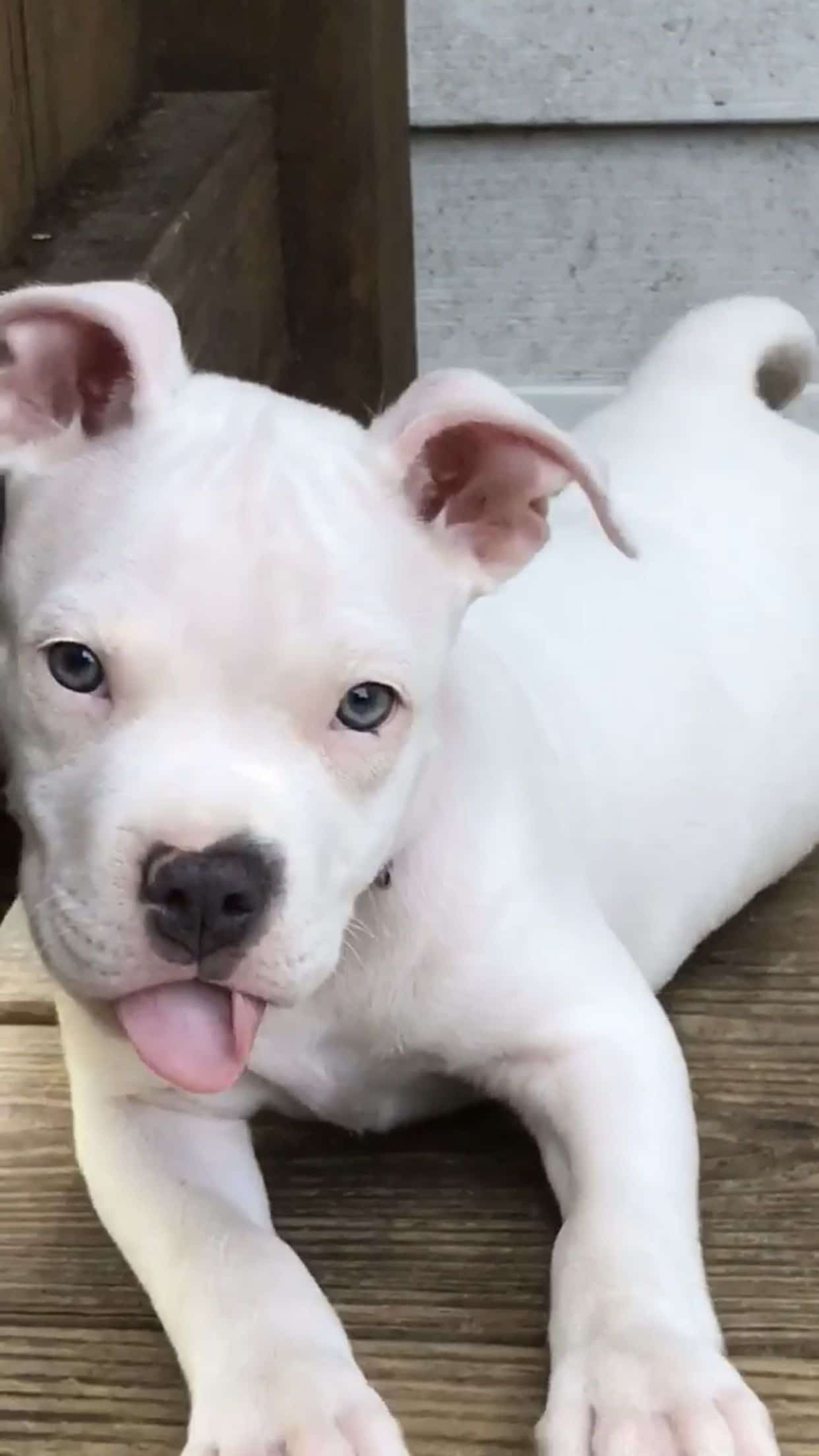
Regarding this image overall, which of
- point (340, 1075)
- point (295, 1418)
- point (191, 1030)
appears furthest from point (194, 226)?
point (295, 1418)

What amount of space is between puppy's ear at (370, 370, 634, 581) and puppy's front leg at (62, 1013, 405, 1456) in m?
0.50

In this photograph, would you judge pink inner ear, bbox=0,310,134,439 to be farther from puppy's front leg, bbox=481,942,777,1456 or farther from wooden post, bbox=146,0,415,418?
wooden post, bbox=146,0,415,418

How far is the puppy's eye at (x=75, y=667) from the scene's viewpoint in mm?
1238

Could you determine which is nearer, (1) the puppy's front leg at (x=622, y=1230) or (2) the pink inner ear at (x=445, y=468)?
(1) the puppy's front leg at (x=622, y=1230)

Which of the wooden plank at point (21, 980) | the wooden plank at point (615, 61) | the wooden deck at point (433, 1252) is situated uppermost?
the wooden plank at point (615, 61)

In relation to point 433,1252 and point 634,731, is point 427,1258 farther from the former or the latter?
point 634,731

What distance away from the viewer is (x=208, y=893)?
1.19 meters

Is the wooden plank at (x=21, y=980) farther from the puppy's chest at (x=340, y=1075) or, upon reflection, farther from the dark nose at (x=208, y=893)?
the dark nose at (x=208, y=893)

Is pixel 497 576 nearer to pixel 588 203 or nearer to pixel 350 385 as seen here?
pixel 350 385

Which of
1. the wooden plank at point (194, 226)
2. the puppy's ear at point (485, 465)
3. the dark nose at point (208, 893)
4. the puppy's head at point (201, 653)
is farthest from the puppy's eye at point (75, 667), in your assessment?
the wooden plank at point (194, 226)

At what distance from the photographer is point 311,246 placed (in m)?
2.74

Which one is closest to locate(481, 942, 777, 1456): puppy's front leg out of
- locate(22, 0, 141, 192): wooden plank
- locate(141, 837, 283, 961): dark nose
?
locate(141, 837, 283, 961): dark nose

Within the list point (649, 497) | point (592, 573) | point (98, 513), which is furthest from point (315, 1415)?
point (649, 497)

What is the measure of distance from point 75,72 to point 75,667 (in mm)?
1233
